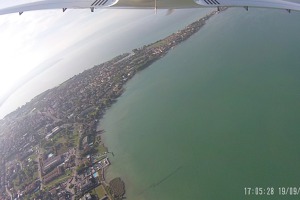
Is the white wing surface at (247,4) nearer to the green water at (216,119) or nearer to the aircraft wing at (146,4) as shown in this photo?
the aircraft wing at (146,4)

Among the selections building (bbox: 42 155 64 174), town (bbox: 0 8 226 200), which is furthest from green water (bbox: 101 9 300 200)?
building (bbox: 42 155 64 174)

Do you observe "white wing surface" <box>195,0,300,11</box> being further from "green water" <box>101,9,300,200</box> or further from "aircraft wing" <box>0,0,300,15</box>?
"green water" <box>101,9,300,200</box>

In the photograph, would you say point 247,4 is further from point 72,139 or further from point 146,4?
point 72,139

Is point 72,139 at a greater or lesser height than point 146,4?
lesser

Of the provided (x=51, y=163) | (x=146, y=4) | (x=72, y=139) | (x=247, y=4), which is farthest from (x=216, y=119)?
(x=51, y=163)

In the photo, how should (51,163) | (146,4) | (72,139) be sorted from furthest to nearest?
(72,139) → (51,163) → (146,4)

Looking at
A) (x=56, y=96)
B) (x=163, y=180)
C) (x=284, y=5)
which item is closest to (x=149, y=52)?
(x=56, y=96)

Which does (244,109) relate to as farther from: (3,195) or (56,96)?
(56,96)
